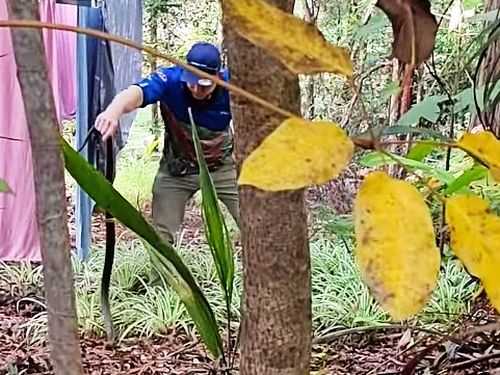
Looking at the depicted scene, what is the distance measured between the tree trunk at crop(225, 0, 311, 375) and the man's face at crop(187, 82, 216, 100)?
1837mm

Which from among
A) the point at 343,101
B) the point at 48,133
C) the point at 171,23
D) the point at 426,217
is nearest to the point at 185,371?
the point at 48,133

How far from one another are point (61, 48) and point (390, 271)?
2853 mm

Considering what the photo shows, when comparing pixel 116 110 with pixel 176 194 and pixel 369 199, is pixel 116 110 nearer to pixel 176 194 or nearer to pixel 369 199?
pixel 176 194

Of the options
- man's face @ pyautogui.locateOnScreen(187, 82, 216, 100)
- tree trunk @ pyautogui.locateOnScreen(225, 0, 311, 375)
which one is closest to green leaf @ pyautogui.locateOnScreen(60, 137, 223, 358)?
tree trunk @ pyautogui.locateOnScreen(225, 0, 311, 375)

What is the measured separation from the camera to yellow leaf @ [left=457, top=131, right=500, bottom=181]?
317mm

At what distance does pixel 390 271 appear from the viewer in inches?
10.6

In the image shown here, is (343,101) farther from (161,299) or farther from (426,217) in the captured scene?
(426,217)

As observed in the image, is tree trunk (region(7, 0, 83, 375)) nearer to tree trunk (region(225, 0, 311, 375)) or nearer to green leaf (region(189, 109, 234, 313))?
tree trunk (region(225, 0, 311, 375))

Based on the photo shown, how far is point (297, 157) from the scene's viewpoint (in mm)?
259

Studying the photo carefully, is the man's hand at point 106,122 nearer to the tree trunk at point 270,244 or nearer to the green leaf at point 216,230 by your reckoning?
the green leaf at point 216,230

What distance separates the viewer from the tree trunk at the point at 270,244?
545mm

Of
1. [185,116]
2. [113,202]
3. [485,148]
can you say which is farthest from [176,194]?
[485,148]

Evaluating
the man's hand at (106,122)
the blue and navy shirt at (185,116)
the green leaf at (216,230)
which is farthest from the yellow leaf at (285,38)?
the blue and navy shirt at (185,116)

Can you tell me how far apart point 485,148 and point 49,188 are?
46 centimetres
